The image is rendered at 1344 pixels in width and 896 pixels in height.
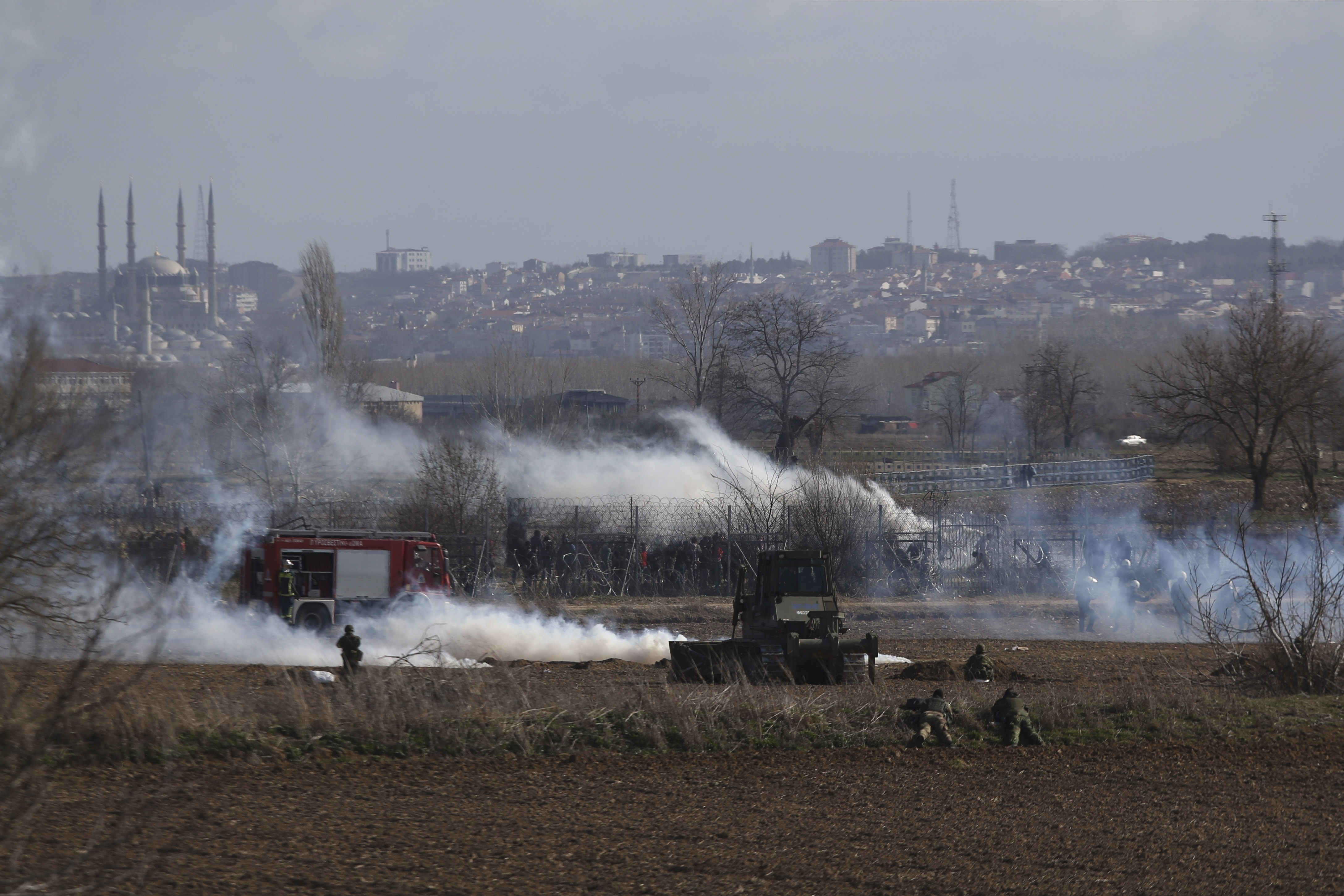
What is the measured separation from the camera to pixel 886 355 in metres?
186

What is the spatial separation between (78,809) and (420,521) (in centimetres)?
2353

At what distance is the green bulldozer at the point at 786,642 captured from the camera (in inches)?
751

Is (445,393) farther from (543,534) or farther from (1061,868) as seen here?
(1061,868)

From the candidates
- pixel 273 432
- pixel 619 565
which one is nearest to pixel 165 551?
pixel 619 565

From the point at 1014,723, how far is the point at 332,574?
1585 centimetres

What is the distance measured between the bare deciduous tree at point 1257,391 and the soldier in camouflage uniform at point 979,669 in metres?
31.5

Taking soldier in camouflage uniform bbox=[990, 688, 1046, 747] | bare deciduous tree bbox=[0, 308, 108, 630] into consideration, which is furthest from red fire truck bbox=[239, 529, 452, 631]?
soldier in camouflage uniform bbox=[990, 688, 1046, 747]

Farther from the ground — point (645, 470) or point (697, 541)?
point (645, 470)

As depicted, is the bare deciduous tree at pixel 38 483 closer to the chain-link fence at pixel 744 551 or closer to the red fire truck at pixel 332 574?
the red fire truck at pixel 332 574

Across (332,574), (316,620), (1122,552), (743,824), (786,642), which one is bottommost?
(316,620)

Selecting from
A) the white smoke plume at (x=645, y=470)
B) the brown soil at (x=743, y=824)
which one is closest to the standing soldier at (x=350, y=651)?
the brown soil at (x=743, y=824)

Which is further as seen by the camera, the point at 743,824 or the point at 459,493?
the point at 459,493

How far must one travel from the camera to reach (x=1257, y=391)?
50625 millimetres

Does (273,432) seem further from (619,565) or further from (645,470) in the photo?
(619,565)
